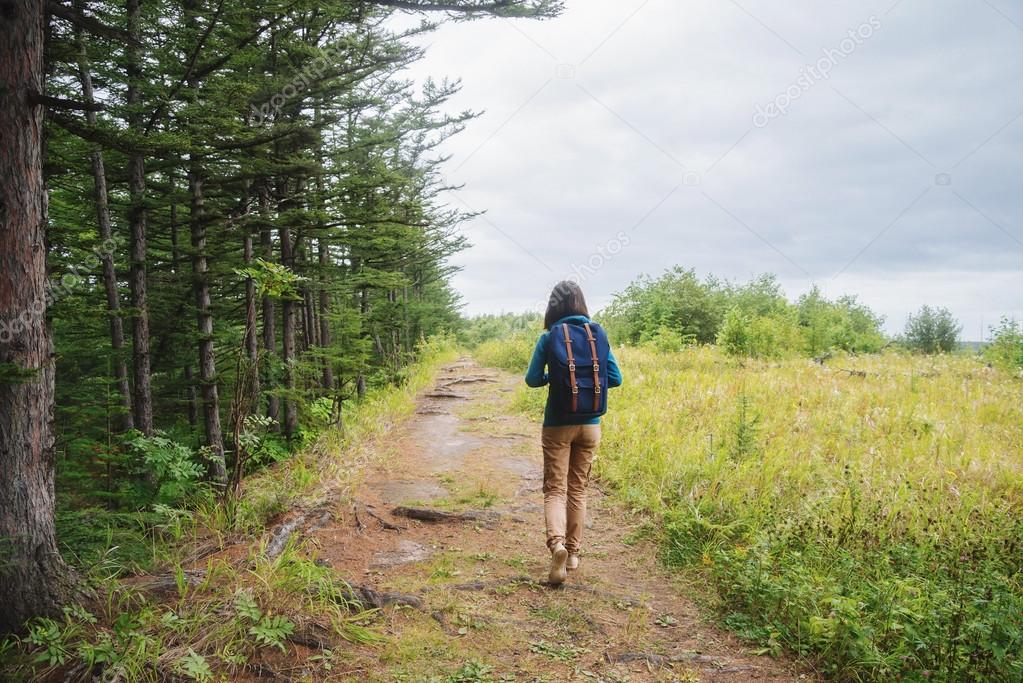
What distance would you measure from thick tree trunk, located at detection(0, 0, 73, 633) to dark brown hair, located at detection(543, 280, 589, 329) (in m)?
3.73

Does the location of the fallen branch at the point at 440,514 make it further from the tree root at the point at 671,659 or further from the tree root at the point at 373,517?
the tree root at the point at 671,659

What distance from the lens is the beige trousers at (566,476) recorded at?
4.55 metres

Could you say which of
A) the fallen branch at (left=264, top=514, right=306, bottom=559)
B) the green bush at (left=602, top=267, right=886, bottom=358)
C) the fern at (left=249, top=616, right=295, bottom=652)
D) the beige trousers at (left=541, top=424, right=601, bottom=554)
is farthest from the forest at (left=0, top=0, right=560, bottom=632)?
the green bush at (left=602, top=267, right=886, bottom=358)

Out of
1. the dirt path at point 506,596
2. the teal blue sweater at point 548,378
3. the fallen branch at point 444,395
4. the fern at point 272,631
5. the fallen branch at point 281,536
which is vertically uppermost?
the teal blue sweater at point 548,378

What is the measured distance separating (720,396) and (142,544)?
854 centimetres

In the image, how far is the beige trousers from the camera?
4547mm

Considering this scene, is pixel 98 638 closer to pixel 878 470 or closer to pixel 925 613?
pixel 925 613

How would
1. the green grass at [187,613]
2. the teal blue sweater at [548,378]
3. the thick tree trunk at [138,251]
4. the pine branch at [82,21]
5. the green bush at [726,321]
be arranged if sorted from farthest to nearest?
the green bush at [726,321] → the thick tree trunk at [138,251] → the teal blue sweater at [548,378] → the pine branch at [82,21] → the green grass at [187,613]

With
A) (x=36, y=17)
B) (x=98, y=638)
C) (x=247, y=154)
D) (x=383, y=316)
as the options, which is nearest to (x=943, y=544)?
(x=98, y=638)

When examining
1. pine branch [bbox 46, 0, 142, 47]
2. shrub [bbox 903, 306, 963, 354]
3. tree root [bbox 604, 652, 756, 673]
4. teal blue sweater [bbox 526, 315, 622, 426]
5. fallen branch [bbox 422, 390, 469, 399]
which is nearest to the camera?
tree root [bbox 604, 652, 756, 673]

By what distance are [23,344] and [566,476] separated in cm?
413

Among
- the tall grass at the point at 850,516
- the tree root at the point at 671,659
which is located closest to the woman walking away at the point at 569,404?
the tree root at the point at 671,659

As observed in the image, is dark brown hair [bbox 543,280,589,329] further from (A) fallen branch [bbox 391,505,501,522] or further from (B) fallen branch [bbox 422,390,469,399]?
(B) fallen branch [bbox 422,390,469,399]

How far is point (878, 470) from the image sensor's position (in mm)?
5848
